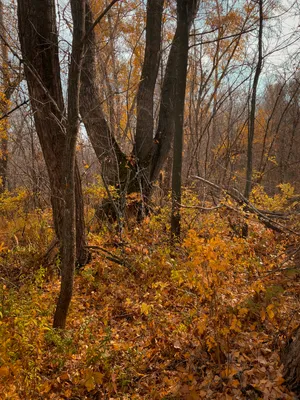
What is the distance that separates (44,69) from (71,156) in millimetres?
1573

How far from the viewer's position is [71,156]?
254 cm

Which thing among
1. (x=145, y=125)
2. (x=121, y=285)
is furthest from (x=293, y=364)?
(x=145, y=125)

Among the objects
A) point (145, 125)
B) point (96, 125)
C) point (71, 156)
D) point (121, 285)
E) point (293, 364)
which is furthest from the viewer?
point (145, 125)

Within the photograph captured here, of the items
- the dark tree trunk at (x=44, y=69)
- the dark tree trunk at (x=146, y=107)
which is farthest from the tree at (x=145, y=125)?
the dark tree trunk at (x=44, y=69)

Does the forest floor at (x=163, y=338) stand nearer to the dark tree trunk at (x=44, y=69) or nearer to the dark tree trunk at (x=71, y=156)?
the dark tree trunk at (x=71, y=156)

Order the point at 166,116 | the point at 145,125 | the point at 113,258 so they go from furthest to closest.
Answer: the point at 166,116 < the point at 145,125 < the point at 113,258

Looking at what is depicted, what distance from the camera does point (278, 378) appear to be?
218 cm

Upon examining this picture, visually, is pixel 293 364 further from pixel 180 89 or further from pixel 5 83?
pixel 5 83

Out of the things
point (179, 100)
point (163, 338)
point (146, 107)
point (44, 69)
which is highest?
point (146, 107)

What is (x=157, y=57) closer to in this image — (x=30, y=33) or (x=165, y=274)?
(x=30, y=33)

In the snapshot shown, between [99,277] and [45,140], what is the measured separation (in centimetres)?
229

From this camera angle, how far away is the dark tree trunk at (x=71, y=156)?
229cm

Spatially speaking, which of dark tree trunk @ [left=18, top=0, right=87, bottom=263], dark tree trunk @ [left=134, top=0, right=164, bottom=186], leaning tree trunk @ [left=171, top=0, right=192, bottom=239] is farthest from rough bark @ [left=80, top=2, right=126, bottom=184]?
dark tree trunk @ [left=18, top=0, right=87, bottom=263]

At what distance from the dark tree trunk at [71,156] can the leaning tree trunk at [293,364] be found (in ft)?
7.01
